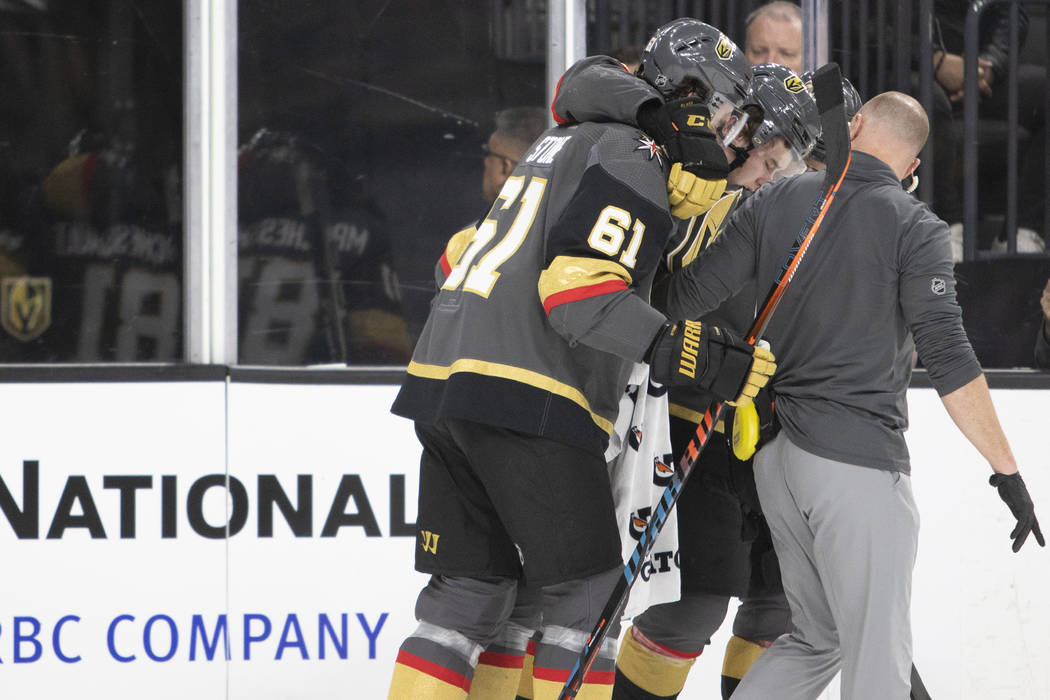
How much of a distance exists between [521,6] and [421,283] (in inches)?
31.9

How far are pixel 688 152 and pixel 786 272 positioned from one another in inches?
11.8

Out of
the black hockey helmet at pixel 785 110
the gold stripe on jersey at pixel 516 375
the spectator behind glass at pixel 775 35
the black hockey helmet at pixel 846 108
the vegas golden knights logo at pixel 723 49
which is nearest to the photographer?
the gold stripe on jersey at pixel 516 375

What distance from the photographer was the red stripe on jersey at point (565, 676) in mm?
2254

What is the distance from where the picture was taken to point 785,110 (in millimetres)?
2531

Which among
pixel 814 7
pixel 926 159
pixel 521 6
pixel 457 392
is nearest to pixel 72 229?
pixel 521 6

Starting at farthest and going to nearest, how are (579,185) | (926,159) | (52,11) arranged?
(926,159) → (52,11) → (579,185)

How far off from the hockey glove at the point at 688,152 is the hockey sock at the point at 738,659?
3.65ft

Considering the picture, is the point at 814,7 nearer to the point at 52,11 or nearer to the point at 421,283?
the point at 421,283

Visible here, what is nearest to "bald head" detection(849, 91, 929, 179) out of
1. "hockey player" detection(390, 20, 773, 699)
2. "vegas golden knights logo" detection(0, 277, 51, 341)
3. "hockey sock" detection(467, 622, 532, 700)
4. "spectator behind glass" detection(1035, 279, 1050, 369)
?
"hockey player" detection(390, 20, 773, 699)

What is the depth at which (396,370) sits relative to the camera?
3248 millimetres

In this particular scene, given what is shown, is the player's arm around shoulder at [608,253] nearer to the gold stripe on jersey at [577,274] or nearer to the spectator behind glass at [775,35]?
the gold stripe on jersey at [577,274]

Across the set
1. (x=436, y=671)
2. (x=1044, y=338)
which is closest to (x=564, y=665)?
(x=436, y=671)

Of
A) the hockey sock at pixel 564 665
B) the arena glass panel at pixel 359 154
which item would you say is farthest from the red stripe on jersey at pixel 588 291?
the arena glass panel at pixel 359 154

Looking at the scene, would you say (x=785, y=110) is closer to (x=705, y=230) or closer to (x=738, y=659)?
(x=705, y=230)
